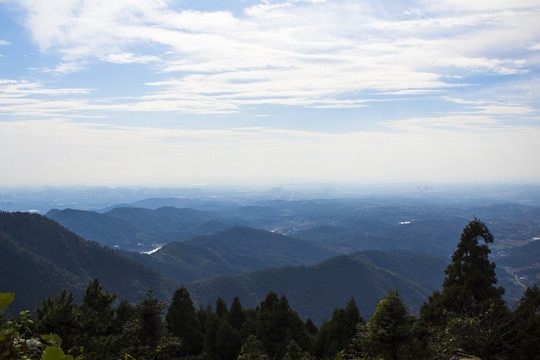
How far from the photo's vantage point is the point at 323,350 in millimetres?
23484

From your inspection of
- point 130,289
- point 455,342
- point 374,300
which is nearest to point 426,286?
point 374,300

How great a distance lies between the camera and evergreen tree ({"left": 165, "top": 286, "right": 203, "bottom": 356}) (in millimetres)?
28359

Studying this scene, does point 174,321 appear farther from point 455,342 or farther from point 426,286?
point 426,286

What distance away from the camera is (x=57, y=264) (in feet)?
383

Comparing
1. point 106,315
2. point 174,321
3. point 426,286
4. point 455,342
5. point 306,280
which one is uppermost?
point 455,342

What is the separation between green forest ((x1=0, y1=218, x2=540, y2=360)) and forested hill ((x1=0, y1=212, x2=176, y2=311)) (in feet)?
285

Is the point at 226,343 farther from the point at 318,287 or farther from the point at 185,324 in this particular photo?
the point at 318,287

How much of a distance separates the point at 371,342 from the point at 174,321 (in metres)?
22.4

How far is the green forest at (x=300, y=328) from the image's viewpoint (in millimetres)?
10922

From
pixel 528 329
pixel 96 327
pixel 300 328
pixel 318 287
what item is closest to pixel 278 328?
pixel 300 328

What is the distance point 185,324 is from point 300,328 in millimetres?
10330

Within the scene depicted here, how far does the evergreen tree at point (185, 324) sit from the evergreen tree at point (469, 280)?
1870 centimetres

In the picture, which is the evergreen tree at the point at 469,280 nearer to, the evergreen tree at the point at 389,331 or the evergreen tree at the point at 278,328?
the evergreen tree at the point at 278,328

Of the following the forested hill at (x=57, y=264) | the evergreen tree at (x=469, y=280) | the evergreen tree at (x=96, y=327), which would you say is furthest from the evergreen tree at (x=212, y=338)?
the forested hill at (x=57, y=264)
